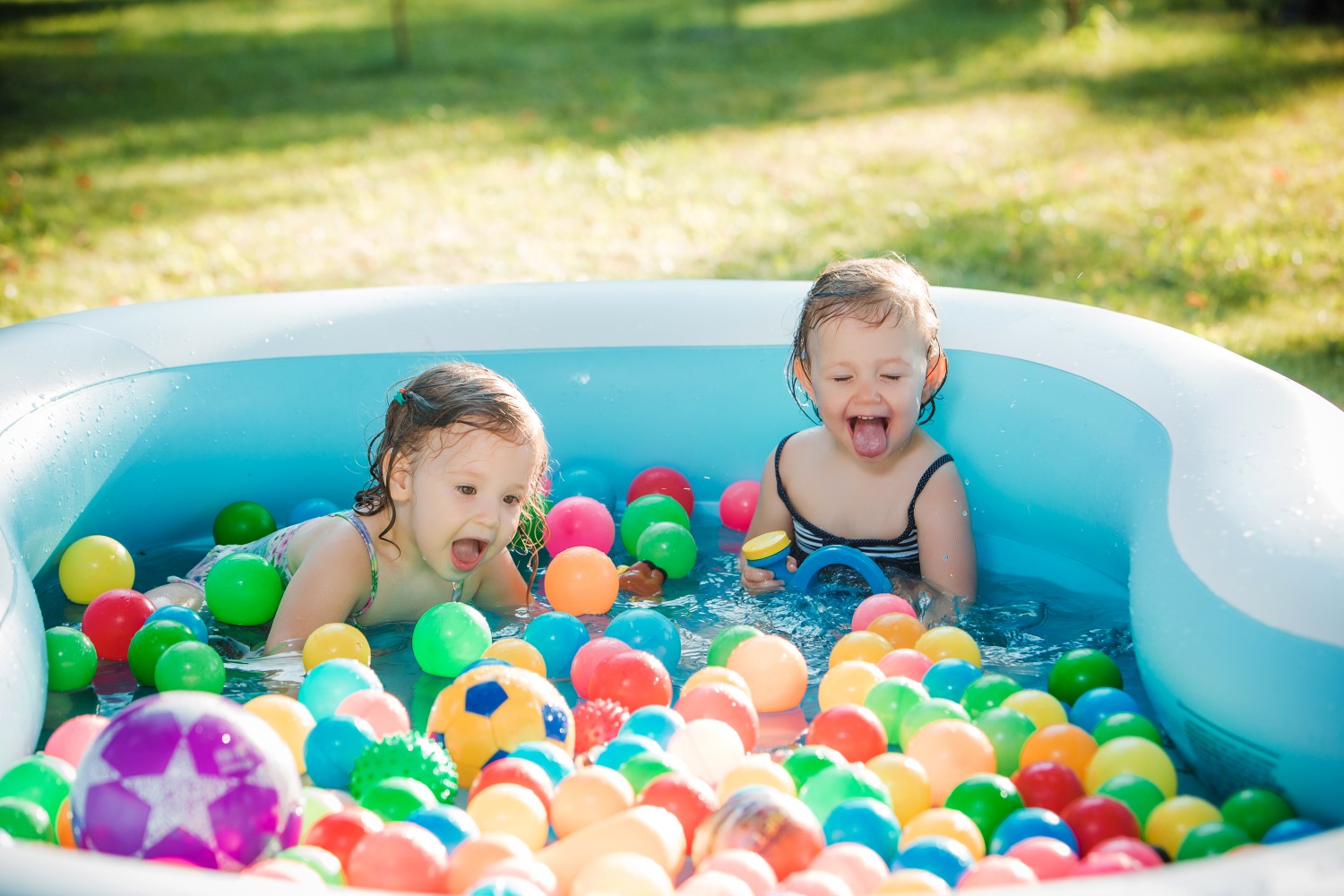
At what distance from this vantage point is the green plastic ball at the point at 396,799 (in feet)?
6.40

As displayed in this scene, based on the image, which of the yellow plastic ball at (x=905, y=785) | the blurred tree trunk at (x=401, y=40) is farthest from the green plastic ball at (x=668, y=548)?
the blurred tree trunk at (x=401, y=40)

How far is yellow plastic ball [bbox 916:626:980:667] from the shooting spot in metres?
2.51

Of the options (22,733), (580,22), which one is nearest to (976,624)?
(22,733)

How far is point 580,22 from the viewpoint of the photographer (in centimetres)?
1152

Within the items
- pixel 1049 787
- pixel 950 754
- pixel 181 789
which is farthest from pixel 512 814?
pixel 1049 787

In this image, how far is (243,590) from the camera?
2.76m

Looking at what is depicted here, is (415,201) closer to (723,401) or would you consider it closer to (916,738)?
(723,401)

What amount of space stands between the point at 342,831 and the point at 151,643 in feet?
A: 2.91

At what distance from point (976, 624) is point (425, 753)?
50.7 inches

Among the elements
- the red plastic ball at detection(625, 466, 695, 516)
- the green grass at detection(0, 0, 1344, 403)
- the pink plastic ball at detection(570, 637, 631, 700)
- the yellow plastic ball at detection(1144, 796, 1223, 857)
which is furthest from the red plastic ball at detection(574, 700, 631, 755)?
the green grass at detection(0, 0, 1344, 403)

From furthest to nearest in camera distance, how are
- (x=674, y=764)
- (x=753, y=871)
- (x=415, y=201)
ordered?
(x=415, y=201) → (x=674, y=764) → (x=753, y=871)

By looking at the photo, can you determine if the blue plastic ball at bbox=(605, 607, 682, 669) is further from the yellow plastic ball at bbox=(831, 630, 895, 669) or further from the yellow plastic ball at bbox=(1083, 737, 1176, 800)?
the yellow plastic ball at bbox=(1083, 737, 1176, 800)

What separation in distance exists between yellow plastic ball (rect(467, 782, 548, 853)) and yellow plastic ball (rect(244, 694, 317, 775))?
1.28 feet

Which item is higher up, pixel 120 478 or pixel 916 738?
pixel 120 478
